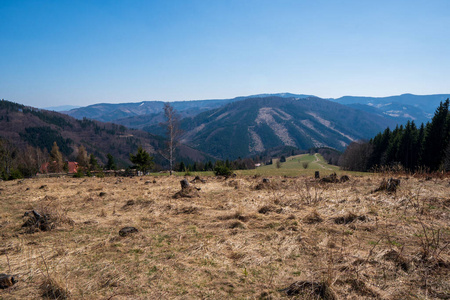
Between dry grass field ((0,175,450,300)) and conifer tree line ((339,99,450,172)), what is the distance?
121ft

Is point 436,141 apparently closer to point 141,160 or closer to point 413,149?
point 413,149

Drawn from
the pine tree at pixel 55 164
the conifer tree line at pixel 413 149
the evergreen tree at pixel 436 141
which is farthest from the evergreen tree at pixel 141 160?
the evergreen tree at pixel 436 141

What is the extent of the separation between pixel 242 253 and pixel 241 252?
52 mm

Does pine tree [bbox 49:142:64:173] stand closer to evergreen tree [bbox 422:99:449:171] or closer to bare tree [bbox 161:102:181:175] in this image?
bare tree [bbox 161:102:181:175]

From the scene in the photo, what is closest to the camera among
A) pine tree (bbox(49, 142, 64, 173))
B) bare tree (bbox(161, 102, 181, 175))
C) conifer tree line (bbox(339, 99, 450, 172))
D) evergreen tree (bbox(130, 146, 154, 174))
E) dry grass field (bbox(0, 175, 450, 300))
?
dry grass field (bbox(0, 175, 450, 300))

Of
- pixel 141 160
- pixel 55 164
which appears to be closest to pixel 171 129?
pixel 141 160

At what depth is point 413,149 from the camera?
54.4 m

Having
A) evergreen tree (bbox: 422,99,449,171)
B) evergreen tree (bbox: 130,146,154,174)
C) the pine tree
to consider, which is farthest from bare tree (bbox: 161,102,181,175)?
evergreen tree (bbox: 422,99,449,171)

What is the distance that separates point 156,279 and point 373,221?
22.2 feet

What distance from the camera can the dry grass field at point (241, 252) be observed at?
4.06m

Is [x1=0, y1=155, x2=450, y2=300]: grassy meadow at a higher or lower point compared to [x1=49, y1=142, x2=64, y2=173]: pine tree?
higher

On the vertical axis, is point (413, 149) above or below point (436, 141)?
below

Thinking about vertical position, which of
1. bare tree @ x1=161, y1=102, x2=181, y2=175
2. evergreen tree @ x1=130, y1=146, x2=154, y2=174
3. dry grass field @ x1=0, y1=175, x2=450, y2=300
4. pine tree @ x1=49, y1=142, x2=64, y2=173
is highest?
bare tree @ x1=161, y1=102, x2=181, y2=175

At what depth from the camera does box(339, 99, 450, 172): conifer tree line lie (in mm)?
46094
